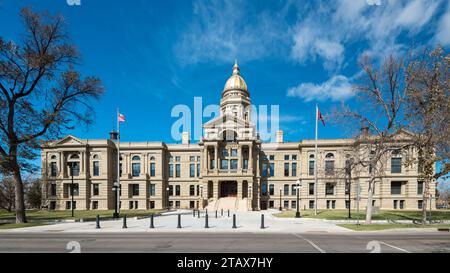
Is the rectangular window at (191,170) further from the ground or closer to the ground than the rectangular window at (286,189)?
further from the ground

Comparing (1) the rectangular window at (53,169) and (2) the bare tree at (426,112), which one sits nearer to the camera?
(2) the bare tree at (426,112)

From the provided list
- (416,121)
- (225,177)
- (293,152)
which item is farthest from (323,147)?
(416,121)

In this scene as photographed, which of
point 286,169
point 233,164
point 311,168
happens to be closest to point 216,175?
point 233,164

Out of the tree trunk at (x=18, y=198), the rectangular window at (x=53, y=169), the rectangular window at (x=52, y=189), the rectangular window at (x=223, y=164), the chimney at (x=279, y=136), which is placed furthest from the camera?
the chimney at (x=279, y=136)

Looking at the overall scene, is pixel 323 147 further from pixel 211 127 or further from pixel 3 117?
pixel 3 117

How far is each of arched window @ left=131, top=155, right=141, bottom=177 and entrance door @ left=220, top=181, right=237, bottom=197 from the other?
63.3 feet

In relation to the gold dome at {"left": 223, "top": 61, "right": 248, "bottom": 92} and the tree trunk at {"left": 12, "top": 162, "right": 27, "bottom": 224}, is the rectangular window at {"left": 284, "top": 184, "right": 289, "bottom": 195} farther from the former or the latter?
the tree trunk at {"left": 12, "top": 162, "right": 27, "bottom": 224}

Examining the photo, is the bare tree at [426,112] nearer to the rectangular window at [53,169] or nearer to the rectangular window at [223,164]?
the rectangular window at [223,164]

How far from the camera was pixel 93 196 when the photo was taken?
1916 inches

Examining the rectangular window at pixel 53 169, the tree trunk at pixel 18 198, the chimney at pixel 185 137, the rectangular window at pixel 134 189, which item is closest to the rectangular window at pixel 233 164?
the chimney at pixel 185 137

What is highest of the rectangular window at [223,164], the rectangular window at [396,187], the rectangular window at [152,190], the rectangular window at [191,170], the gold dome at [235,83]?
the gold dome at [235,83]

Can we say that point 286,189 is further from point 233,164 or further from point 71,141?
point 71,141

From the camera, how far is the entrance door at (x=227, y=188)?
166ft

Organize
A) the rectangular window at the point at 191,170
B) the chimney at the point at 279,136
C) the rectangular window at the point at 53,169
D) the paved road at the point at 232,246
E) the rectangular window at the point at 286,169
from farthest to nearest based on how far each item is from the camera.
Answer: the chimney at the point at 279,136
the rectangular window at the point at 191,170
the rectangular window at the point at 286,169
the rectangular window at the point at 53,169
the paved road at the point at 232,246
